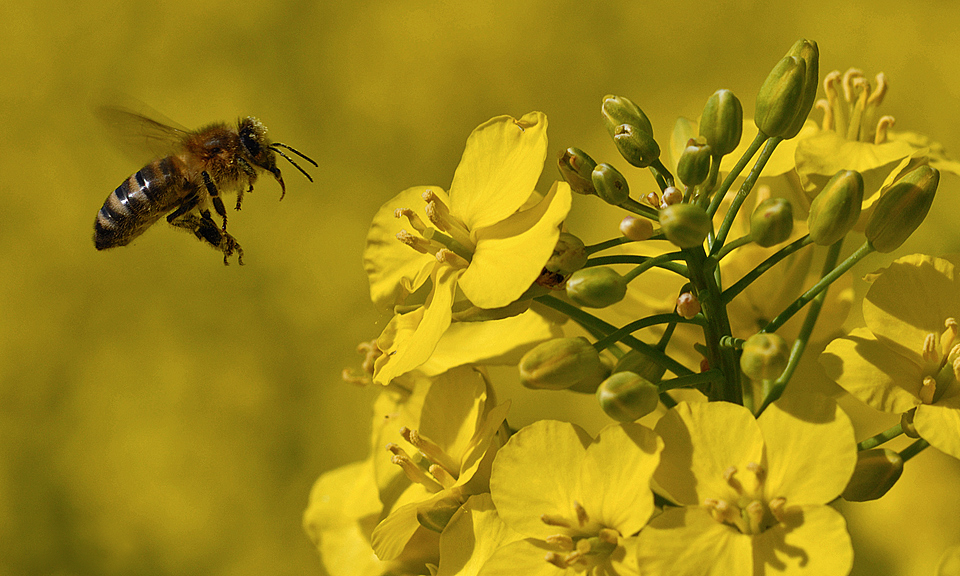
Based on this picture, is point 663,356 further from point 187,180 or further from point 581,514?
point 187,180

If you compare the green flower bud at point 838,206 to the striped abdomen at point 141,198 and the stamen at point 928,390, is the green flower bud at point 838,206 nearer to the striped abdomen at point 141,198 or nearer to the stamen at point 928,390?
the stamen at point 928,390

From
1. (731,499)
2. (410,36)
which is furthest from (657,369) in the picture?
(410,36)

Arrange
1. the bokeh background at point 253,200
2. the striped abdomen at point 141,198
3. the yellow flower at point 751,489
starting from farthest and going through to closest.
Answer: the bokeh background at point 253,200
the striped abdomen at point 141,198
the yellow flower at point 751,489

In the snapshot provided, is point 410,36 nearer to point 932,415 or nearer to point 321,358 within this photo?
point 321,358

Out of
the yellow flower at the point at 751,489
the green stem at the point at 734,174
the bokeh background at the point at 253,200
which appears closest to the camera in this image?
the yellow flower at the point at 751,489

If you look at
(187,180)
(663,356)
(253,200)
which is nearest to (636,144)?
(663,356)

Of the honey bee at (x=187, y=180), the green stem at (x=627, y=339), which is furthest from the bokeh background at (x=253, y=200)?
the green stem at (x=627, y=339)
